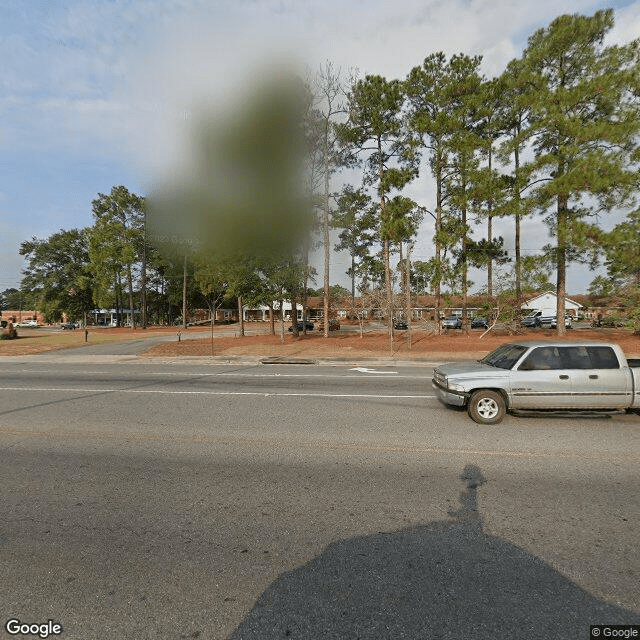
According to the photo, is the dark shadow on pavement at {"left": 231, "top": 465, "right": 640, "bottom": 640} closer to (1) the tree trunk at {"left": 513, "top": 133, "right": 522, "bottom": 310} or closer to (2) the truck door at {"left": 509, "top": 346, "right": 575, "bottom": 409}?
(2) the truck door at {"left": 509, "top": 346, "right": 575, "bottom": 409}

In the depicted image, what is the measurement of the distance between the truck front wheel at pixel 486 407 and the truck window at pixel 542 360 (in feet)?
2.43

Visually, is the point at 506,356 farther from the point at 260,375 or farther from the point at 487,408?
the point at 260,375

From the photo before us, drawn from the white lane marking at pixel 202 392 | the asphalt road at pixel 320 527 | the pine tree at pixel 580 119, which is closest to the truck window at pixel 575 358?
the asphalt road at pixel 320 527

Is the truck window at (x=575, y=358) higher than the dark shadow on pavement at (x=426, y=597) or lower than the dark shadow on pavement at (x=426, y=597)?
higher

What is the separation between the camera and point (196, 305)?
66125 millimetres

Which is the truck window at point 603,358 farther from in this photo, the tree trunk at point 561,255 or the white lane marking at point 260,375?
the tree trunk at point 561,255

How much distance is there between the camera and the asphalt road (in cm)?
240

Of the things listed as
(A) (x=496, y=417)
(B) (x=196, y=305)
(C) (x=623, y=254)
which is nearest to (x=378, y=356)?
(A) (x=496, y=417)

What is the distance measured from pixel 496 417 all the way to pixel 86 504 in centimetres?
630

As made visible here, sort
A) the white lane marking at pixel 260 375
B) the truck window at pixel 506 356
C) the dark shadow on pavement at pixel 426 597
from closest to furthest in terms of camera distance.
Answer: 1. the dark shadow on pavement at pixel 426 597
2. the truck window at pixel 506 356
3. the white lane marking at pixel 260 375

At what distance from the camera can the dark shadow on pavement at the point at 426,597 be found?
2262 mm

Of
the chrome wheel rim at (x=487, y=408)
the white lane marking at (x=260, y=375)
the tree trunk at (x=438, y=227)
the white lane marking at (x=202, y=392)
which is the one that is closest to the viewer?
the chrome wheel rim at (x=487, y=408)

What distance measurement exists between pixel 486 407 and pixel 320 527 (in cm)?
456

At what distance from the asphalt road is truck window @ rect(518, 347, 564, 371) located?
104 centimetres
